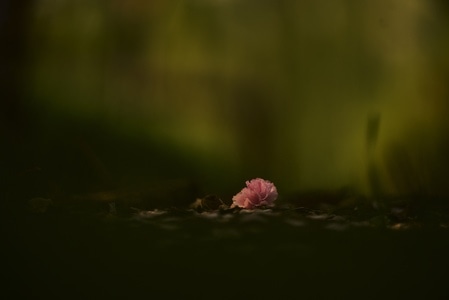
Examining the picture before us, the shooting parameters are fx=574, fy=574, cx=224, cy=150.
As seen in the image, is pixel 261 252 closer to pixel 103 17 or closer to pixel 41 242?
pixel 41 242

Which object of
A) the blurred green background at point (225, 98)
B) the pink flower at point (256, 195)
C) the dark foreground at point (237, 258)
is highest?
the blurred green background at point (225, 98)

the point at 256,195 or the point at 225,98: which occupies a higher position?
the point at 225,98

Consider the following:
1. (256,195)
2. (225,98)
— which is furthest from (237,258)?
(225,98)

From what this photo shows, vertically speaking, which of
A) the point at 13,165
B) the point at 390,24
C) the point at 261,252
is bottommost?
the point at 261,252

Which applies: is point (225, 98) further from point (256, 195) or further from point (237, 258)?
point (237, 258)

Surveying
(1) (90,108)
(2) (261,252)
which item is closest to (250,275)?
(2) (261,252)
